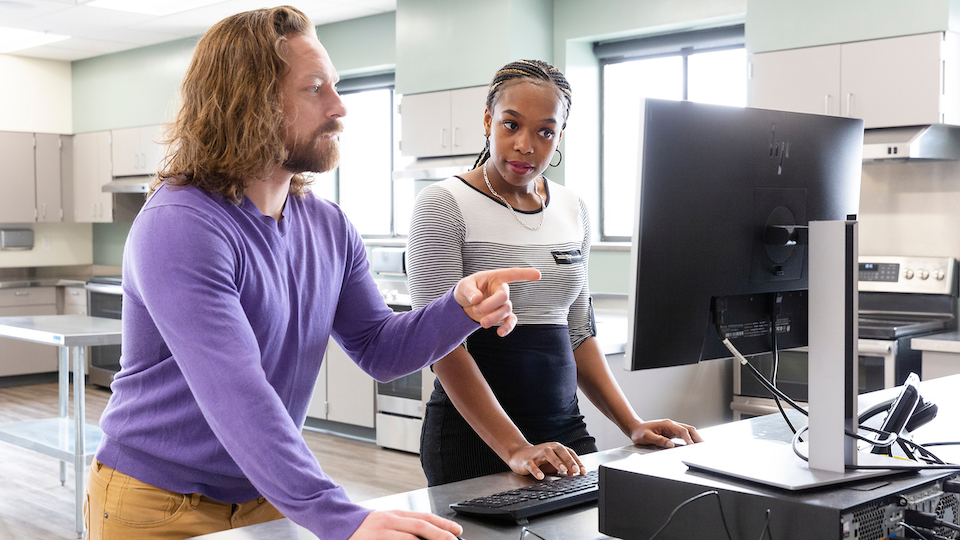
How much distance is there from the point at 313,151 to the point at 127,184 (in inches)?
238

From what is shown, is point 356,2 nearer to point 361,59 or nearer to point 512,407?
point 361,59

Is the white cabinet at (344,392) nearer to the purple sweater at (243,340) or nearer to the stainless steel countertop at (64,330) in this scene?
the stainless steel countertop at (64,330)

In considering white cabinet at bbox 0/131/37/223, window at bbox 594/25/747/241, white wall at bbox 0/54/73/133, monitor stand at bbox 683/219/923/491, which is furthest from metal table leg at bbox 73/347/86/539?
white wall at bbox 0/54/73/133

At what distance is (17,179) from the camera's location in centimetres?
690

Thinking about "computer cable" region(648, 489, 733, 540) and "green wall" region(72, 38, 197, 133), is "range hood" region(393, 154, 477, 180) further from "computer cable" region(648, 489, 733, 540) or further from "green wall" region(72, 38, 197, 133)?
"computer cable" region(648, 489, 733, 540)

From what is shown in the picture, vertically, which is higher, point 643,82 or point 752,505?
point 643,82

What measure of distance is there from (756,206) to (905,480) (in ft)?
1.20

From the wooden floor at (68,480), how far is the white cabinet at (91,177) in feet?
8.62

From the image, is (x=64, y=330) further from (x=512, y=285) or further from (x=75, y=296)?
(x=75, y=296)

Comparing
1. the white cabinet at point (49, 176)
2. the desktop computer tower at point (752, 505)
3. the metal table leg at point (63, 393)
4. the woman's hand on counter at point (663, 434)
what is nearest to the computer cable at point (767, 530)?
the desktop computer tower at point (752, 505)

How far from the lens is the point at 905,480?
3.28 ft

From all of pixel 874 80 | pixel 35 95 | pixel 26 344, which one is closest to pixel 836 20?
pixel 874 80

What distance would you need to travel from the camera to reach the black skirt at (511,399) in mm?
1532

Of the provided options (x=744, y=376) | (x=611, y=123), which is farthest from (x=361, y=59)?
(x=744, y=376)
